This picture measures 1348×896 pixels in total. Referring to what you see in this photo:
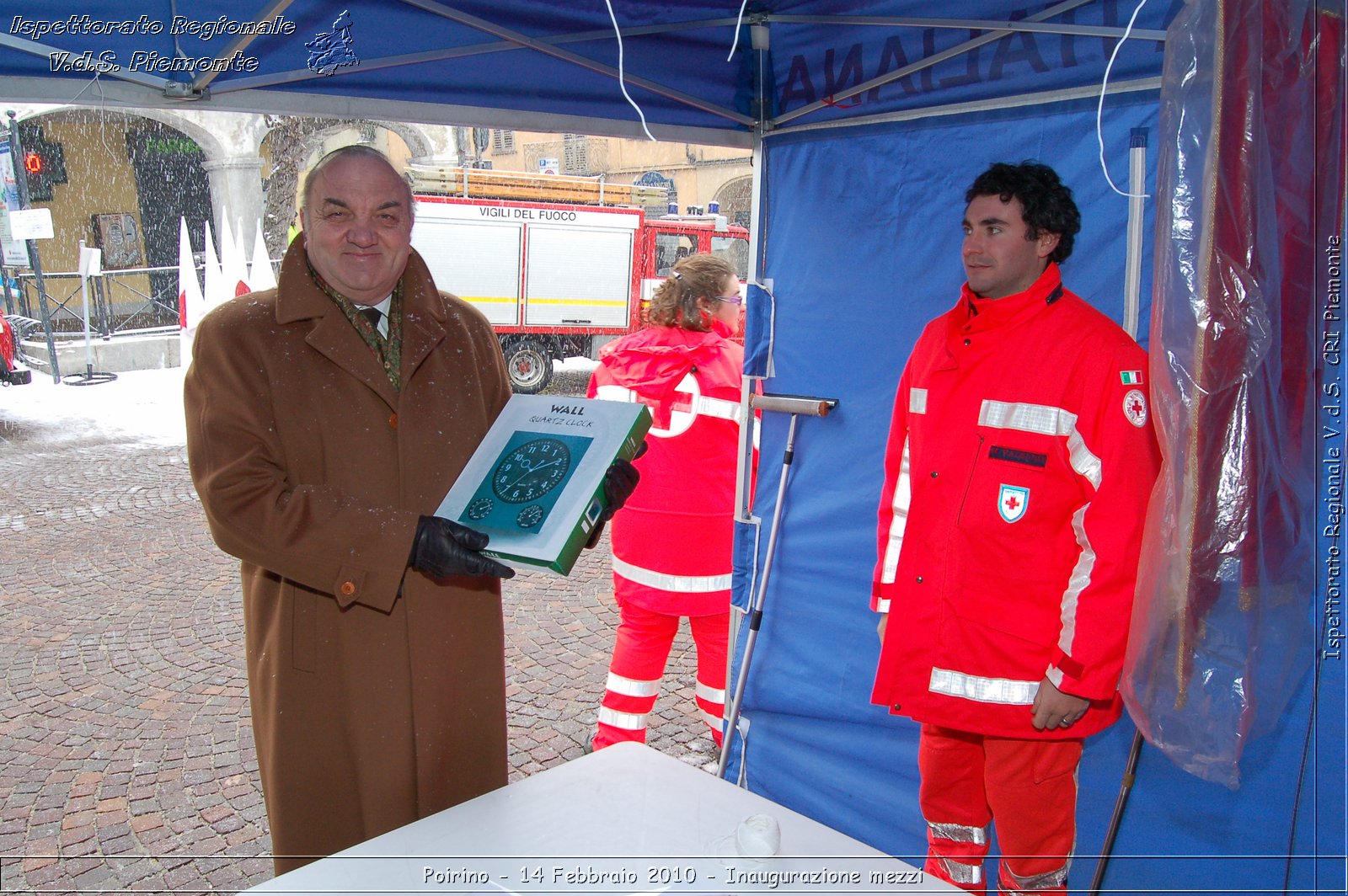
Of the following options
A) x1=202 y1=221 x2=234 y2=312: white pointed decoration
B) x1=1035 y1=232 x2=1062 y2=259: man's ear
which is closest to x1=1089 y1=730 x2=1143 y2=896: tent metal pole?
x1=1035 y1=232 x2=1062 y2=259: man's ear

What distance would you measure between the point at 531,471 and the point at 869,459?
5.04ft

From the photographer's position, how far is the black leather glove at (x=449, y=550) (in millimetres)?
1978

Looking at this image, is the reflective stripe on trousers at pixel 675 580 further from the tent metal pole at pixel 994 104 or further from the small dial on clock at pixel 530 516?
the small dial on clock at pixel 530 516

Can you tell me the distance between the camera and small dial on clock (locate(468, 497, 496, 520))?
202 centimetres

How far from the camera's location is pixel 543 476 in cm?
202

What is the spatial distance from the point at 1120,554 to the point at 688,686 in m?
3.31

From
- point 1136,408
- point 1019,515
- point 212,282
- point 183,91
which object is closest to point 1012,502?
point 1019,515

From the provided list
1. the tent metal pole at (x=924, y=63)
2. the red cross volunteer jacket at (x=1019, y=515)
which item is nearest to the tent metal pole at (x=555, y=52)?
the tent metal pole at (x=924, y=63)

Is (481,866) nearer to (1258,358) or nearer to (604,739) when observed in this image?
(1258,358)

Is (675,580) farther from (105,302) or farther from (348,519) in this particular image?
(105,302)

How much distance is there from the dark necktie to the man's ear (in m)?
1.57

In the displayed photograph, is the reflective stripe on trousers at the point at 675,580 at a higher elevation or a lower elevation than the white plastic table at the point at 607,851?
lower

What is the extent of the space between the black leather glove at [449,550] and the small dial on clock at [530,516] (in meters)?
0.08

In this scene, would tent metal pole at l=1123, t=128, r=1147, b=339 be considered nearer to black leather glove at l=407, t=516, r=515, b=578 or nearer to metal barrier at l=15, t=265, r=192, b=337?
black leather glove at l=407, t=516, r=515, b=578
